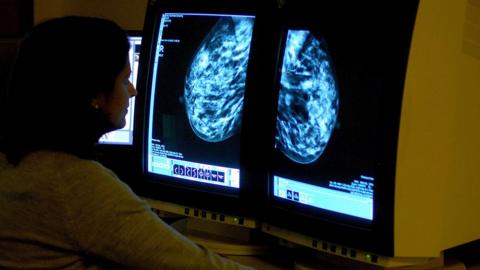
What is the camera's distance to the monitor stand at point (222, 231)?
1.50m

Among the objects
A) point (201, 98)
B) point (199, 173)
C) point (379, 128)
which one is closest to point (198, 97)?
point (201, 98)

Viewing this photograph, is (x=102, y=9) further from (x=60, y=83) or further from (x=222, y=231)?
(x=60, y=83)

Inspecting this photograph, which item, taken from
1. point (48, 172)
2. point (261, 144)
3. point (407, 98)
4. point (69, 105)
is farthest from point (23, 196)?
point (407, 98)

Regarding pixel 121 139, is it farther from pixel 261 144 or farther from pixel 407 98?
pixel 407 98

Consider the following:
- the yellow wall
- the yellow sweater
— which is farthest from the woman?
the yellow wall

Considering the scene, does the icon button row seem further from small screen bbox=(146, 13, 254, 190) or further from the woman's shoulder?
the woman's shoulder

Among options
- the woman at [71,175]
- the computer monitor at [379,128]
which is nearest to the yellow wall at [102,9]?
the computer monitor at [379,128]

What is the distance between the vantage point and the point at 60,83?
42.6 inches

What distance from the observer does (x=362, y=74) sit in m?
1.18

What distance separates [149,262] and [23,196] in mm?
227

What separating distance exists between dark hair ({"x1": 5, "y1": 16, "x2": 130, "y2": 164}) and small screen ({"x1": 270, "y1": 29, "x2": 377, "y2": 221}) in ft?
1.28

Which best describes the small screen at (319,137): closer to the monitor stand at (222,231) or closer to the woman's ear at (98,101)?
the monitor stand at (222,231)

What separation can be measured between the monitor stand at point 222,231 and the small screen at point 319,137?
0.17 m

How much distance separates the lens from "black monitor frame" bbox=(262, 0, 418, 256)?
3.64 ft
